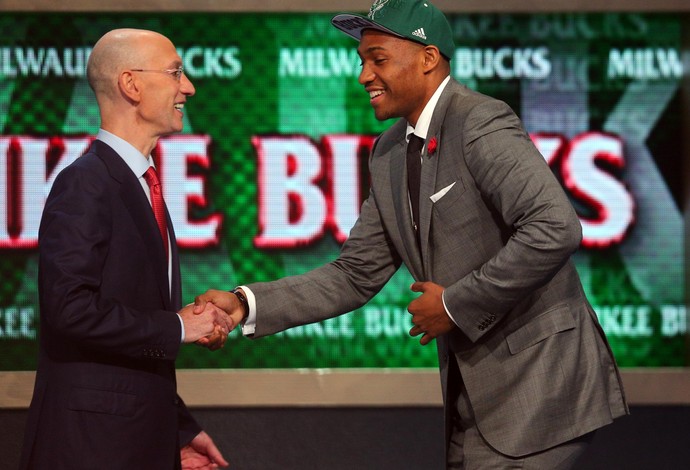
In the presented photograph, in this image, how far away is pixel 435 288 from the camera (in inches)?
124

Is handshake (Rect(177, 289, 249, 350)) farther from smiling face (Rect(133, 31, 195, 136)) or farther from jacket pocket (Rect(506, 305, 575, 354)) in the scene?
jacket pocket (Rect(506, 305, 575, 354))

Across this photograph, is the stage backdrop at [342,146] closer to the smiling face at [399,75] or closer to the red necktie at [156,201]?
the smiling face at [399,75]

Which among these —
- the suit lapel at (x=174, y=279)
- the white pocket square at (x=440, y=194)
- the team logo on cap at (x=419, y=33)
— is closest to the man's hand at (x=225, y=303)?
the suit lapel at (x=174, y=279)

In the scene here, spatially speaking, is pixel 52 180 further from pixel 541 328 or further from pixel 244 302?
pixel 541 328

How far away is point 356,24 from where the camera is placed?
3516mm

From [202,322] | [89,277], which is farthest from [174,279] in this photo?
[89,277]

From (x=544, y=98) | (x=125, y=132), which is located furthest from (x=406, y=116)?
(x=544, y=98)

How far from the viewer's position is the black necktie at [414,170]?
336cm

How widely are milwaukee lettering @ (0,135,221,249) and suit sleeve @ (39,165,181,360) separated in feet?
6.73

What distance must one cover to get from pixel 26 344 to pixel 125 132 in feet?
7.08

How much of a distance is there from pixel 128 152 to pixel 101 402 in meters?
0.68

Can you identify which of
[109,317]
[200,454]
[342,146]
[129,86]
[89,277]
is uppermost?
[129,86]

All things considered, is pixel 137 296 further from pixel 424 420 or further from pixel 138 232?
pixel 424 420

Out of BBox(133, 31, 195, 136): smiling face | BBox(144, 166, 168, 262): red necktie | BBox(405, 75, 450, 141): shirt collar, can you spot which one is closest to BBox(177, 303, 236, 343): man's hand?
BBox(144, 166, 168, 262): red necktie
